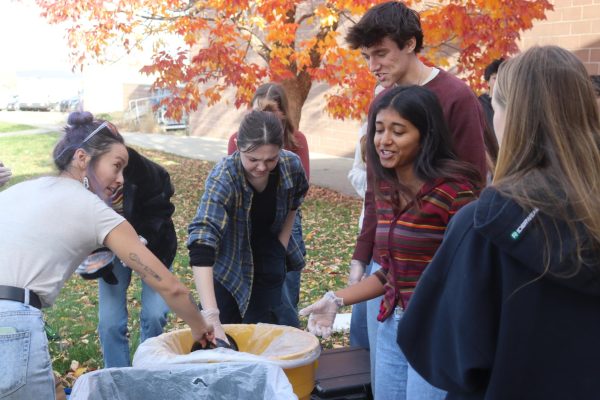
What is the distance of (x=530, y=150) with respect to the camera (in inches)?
55.3

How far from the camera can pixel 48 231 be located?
2.24 metres

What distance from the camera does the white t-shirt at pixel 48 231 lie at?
2221 mm

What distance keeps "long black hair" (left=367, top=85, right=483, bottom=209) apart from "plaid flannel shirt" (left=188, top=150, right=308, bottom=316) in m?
0.80

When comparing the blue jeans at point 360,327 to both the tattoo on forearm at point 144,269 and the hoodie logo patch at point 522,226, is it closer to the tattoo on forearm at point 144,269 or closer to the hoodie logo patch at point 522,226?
the tattoo on forearm at point 144,269

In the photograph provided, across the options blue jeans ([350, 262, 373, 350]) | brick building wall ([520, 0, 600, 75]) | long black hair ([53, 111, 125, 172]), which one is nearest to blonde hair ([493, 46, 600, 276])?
long black hair ([53, 111, 125, 172])

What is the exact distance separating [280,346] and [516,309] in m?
1.71

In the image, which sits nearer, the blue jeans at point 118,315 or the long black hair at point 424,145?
the long black hair at point 424,145

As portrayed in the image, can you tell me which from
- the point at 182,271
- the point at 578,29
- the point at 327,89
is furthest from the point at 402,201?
the point at 327,89

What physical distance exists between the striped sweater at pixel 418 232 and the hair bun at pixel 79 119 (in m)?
1.15

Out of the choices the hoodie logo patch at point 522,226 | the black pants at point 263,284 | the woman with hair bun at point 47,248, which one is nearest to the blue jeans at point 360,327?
the black pants at point 263,284

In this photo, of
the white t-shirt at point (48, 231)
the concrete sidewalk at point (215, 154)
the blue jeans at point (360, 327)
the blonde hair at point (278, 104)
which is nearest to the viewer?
the white t-shirt at point (48, 231)

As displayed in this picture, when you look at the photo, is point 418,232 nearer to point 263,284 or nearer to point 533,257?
point 533,257

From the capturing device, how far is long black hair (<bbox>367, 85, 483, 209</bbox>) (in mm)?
2348

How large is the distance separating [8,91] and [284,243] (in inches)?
1427
